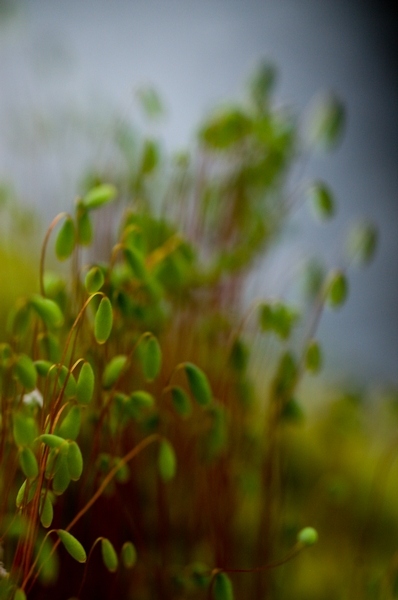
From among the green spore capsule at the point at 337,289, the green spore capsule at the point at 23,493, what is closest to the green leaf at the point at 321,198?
the green spore capsule at the point at 337,289

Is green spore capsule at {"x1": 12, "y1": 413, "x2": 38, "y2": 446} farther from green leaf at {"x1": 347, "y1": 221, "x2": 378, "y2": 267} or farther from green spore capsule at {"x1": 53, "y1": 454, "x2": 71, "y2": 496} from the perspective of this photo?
green leaf at {"x1": 347, "y1": 221, "x2": 378, "y2": 267}

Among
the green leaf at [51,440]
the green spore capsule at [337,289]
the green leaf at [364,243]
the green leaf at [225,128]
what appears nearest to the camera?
the green leaf at [51,440]

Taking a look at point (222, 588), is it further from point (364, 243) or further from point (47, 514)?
point (364, 243)

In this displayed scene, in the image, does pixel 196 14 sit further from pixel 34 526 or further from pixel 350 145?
pixel 34 526

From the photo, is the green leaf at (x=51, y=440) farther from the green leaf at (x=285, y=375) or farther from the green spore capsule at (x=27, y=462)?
the green leaf at (x=285, y=375)

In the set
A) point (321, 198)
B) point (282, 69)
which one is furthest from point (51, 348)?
point (282, 69)

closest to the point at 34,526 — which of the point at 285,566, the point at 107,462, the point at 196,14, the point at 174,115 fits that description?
the point at 107,462
